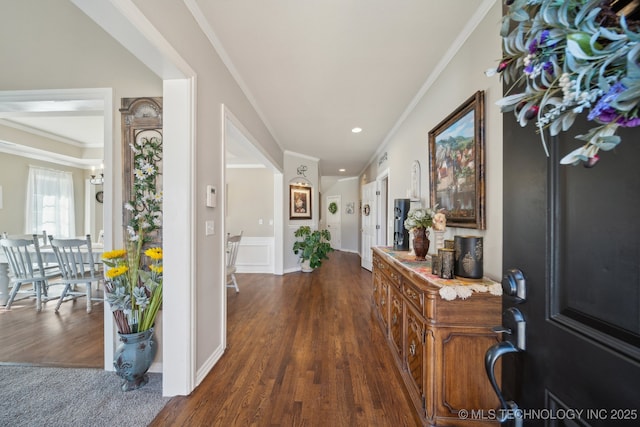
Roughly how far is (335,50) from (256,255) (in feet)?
14.4

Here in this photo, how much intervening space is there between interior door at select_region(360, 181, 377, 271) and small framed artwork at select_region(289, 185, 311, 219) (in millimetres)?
1474

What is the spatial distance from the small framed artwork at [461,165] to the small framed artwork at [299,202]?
368 centimetres

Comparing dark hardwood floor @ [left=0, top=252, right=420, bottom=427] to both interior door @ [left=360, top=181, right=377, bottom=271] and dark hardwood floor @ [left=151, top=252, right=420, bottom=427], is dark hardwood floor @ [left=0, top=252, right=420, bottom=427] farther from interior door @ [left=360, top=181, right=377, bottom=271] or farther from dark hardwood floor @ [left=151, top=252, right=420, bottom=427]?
interior door @ [left=360, top=181, right=377, bottom=271]

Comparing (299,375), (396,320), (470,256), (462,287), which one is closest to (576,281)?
(462,287)


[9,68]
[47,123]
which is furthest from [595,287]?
[47,123]

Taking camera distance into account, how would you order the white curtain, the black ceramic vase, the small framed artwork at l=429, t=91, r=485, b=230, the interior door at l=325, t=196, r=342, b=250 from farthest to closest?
the interior door at l=325, t=196, r=342, b=250
the white curtain
the small framed artwork at l=429, t=91, r=485, b=230
the black ceramic vase

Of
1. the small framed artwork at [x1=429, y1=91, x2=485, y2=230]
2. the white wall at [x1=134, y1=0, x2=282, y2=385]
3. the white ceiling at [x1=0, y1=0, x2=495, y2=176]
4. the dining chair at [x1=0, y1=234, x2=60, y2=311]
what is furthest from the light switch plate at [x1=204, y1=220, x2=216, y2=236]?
the dining chair at [x1=0, y1=234, x2=60, y2=311]

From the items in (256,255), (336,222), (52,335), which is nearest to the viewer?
(52,335)

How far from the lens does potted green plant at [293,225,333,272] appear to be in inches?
212

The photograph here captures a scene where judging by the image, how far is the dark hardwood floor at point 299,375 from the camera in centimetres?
157

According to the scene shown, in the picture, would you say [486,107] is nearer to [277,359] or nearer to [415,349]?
[415,349]

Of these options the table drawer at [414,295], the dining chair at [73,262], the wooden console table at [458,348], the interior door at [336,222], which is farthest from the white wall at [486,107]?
the interior door at [336,222]

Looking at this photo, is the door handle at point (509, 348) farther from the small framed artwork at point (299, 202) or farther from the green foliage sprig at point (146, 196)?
the small framed artwork at point (299, 202)

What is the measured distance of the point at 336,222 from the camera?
995 cm
